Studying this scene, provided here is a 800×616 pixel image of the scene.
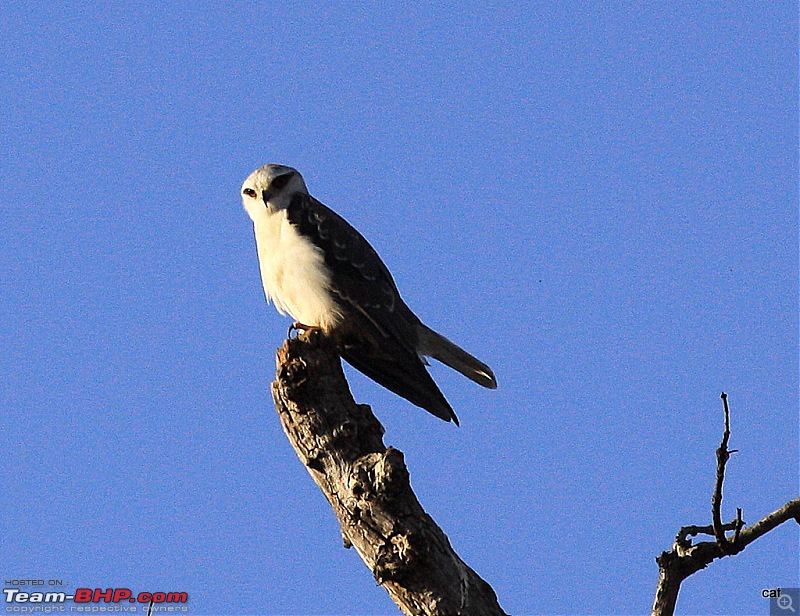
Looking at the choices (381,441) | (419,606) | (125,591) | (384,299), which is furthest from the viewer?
(384,299)

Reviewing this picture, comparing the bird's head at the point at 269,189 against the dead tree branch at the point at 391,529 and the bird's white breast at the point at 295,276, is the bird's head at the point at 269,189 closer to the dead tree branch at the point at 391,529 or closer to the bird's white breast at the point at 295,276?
the bird's white breast at the point at 295,276

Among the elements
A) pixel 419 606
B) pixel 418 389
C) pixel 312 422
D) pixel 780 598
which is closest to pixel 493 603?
pixel 419 606

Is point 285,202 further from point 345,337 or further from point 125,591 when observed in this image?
point 125,591

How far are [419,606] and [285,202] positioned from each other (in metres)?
4.15

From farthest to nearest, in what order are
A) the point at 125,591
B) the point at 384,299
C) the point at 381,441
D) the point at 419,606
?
the point at 384,299 < the point at 125,591 < the point at 381,441 < the point at 419,606

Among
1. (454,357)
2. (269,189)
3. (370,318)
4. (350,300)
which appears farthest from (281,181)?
(454,357)

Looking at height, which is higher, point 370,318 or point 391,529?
point 370,318

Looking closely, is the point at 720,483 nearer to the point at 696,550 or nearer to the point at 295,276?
the point at 696,550

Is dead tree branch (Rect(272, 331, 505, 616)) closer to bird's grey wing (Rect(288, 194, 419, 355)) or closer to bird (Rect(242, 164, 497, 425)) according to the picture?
bird (Rect(242, 164, 497, 425))

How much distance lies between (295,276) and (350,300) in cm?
45

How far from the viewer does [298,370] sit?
22.5ft

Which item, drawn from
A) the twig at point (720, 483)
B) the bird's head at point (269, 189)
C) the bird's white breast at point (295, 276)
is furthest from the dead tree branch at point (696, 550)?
the bird's head at point (269, 189)

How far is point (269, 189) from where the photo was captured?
927 centimetres

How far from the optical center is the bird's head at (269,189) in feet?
30.1
